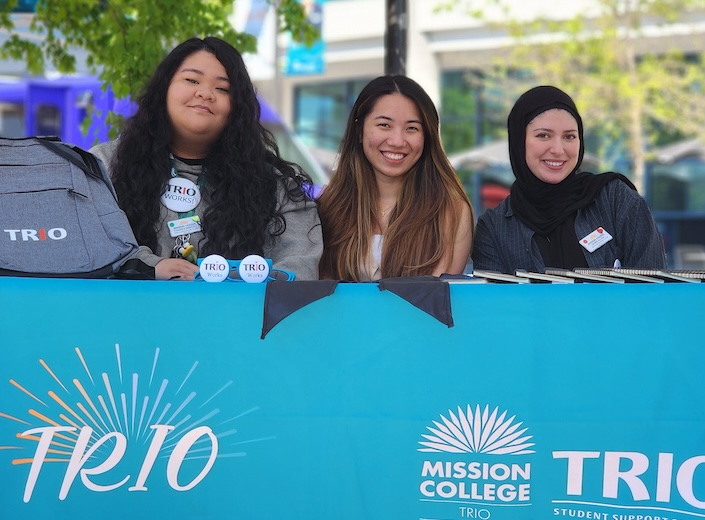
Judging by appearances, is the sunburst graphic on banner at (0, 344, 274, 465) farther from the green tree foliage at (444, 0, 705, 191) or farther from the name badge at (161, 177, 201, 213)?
the green tree foliage at (444, 0, 705, 191)

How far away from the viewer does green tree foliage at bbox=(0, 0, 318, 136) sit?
180 inches

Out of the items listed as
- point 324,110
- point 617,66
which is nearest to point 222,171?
point 617,66

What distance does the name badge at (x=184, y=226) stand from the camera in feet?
10.4

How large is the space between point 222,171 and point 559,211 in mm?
1242

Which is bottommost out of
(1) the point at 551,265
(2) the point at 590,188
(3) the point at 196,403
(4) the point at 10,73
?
(3) the point at 196,403

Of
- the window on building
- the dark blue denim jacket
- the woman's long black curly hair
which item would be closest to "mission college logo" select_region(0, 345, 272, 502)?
the woman's long black curly hair

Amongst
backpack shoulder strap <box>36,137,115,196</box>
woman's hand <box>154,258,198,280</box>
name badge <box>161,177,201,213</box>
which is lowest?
woman's hand <box>154,258,198,280</box>

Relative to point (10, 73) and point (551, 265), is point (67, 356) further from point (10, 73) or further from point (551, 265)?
point (10, 73)

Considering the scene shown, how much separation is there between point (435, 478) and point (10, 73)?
8.80m

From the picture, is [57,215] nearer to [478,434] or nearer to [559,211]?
[478,434]

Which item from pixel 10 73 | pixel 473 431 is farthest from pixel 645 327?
pixel 10 73

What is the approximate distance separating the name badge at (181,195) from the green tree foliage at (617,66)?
11.6 meters

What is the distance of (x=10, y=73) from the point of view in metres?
9.76

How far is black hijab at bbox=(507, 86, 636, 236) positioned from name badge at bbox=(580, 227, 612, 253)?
0.10 meters
